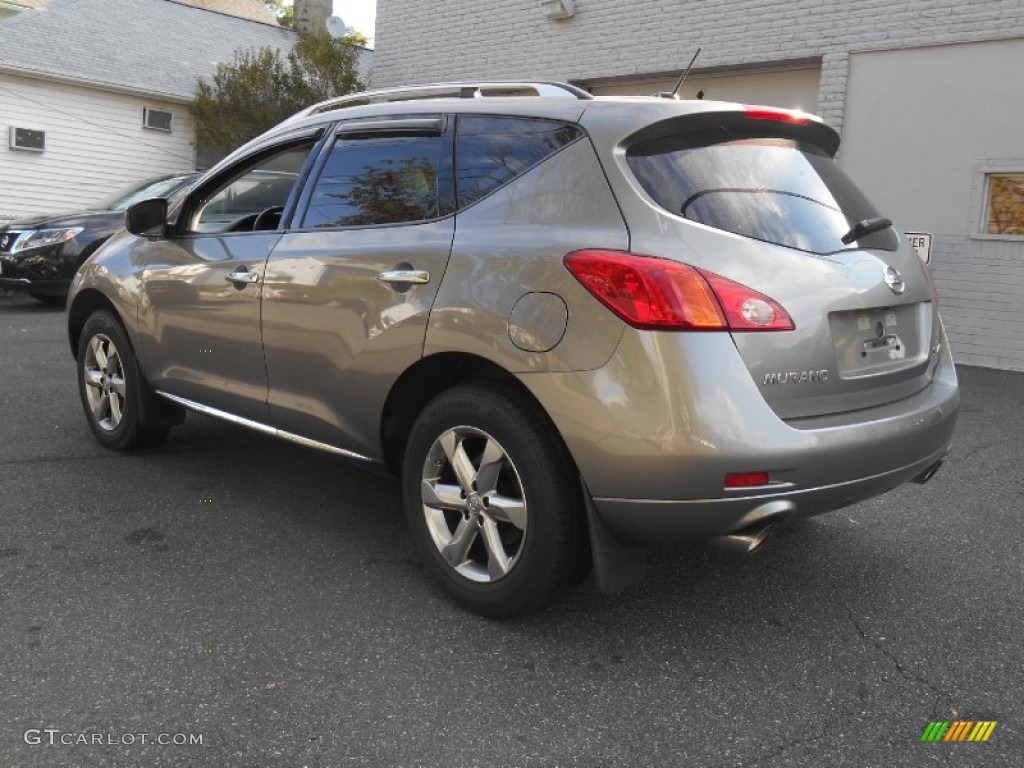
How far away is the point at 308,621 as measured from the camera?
3.25 meters

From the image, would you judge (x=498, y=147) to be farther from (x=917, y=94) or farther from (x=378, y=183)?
(x=917, y=94)

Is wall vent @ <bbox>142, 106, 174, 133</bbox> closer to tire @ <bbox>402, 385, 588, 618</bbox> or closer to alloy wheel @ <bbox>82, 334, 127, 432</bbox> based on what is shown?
alloy wheel @ <bbox>82, 334, 127, 432</bbox>

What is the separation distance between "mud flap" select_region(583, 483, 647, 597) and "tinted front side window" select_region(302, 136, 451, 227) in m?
1.27

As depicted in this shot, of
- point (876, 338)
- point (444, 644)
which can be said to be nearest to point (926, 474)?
point (876, 338)

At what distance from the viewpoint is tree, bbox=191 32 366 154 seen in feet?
57.6

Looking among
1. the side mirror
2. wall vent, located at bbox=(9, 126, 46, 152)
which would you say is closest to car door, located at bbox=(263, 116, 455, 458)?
the side mirror

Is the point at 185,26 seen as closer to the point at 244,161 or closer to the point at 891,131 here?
the point at 891,131

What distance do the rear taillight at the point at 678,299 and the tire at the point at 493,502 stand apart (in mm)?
491

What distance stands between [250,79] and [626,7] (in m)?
8.73

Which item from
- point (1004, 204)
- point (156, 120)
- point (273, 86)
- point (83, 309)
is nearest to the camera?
point (83, 309)

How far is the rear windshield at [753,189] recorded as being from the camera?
2994 mm

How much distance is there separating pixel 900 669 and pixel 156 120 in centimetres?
1877

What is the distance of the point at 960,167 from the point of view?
9.11 metres

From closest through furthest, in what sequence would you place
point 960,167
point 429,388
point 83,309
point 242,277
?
1. point 429,388
2. point 242,277
3. point 83,309
4. point 960,167
